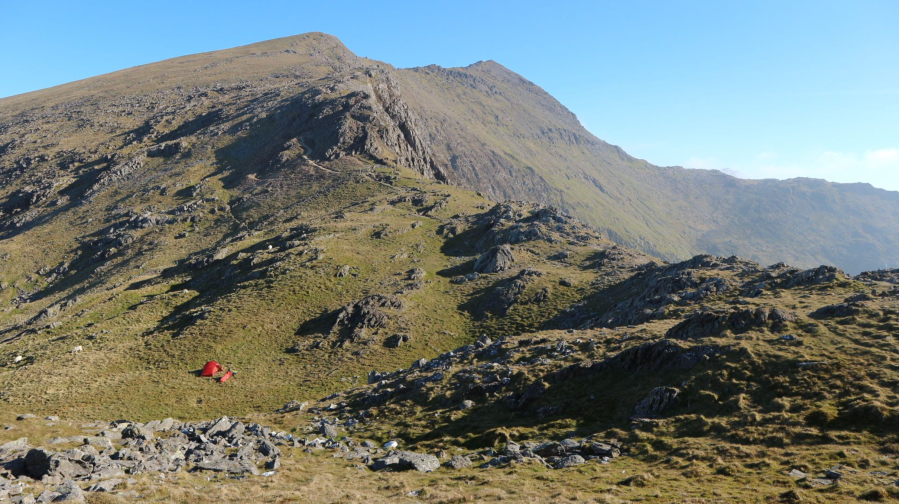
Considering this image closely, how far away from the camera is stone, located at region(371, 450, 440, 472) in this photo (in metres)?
25.2

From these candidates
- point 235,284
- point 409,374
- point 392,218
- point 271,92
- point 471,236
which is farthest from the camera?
point 271,92

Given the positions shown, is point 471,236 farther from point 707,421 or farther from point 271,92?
point 271,92

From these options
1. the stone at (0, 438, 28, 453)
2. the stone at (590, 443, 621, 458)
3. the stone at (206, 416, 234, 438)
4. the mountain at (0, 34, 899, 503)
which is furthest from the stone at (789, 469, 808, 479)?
the stone at (0, 438, 28, 453)

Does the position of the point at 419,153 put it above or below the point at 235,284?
above

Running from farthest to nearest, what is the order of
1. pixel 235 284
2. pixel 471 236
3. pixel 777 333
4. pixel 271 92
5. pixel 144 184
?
1. pixel 271 92
2. pixel 144 184
3. pixel 471 236
4. pixel 235 284
5. pixel 777 333

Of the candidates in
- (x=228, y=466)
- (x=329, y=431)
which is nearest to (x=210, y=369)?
(x=329, y=431)

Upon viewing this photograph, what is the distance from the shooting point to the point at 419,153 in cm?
16062

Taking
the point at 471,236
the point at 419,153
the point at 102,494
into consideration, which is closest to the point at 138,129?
the point at 419,153

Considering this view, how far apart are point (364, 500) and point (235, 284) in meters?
62.1

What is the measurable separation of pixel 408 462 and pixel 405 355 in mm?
31250

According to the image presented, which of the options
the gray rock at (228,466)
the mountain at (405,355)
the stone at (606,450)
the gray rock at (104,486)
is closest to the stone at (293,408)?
the mountain at (405,355)

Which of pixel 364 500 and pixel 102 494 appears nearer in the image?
pixel 102 494

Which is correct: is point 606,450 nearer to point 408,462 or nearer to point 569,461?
point 569,461

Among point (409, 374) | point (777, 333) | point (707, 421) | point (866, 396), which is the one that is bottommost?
point (409, 374)
